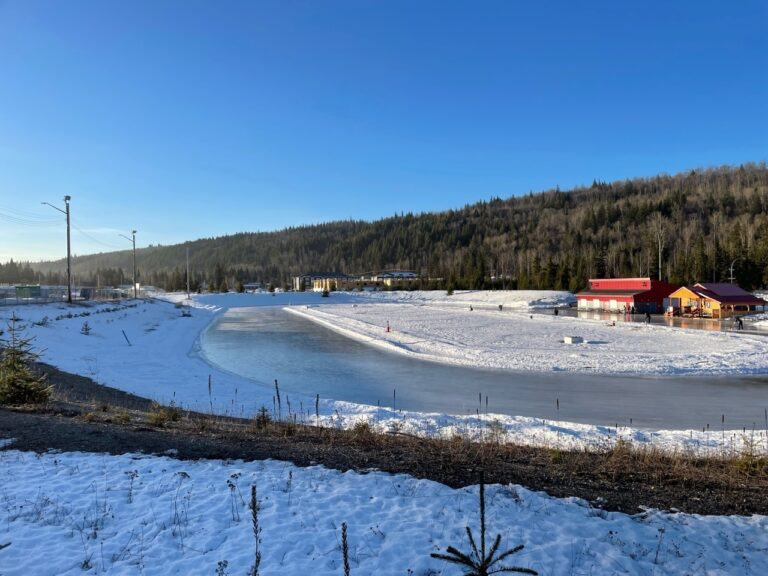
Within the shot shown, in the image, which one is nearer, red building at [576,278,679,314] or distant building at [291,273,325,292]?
red building at [576,278,679,314]

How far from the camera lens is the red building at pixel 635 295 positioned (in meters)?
57.1

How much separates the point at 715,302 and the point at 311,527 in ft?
182

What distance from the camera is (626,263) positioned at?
108 metres

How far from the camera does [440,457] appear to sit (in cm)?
806

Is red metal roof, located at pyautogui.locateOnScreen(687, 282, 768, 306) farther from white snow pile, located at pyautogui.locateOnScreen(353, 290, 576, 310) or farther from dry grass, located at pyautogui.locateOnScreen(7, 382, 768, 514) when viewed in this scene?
dry grass, located at pyautogui.locateOnScreen(7, 382, 768, 514)

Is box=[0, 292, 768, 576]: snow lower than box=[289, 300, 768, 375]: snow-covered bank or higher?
higher

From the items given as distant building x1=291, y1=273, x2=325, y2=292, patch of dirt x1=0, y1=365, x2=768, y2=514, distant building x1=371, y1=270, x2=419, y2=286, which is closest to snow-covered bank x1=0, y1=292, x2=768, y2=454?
patch of dirt x1=0, y1=365, x2=768, y2=514

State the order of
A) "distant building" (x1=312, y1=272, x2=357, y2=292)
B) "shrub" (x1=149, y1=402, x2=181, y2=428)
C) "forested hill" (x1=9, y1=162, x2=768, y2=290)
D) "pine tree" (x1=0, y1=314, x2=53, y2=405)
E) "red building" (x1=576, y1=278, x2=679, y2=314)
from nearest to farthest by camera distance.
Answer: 1. "shrub" (x1=149, y1=402, x2=181, y2=428)
2. "pine tree" (x1=0, y1=314, x2=53, y2=405)
3. "red building" (x1=576, y1=278, x2=679, y2=314)
4. "forested hill" (x1=9, y1=162, x2=768, y2=290)
5. "distant building" (x1=312, y1=272, x2=357, y2=292)

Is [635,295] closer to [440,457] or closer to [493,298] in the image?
[493,298]

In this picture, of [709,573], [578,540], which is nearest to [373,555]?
[578,540]

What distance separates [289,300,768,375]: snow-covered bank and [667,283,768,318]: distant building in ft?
47.8

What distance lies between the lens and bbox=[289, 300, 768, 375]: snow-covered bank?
72.8 feet

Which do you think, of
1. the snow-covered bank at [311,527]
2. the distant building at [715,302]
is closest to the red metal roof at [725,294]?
the distant building at [715,302]

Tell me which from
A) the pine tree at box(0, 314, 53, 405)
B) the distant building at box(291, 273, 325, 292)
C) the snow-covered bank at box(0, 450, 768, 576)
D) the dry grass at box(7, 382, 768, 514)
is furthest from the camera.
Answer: the distant building at box(291, 273, 325, 292)
